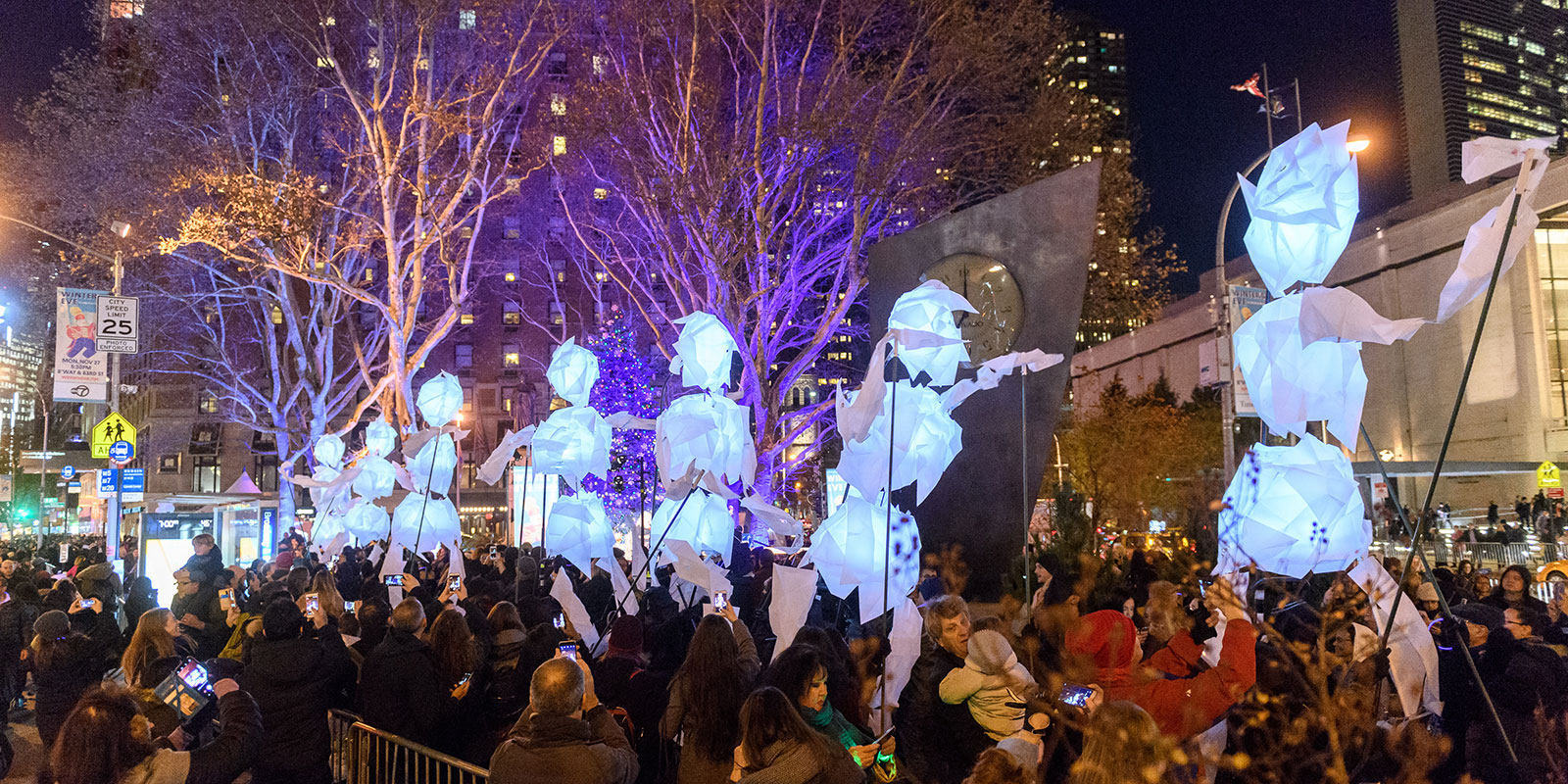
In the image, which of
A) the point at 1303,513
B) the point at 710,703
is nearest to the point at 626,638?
the point at 710,703

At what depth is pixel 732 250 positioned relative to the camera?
1719cm

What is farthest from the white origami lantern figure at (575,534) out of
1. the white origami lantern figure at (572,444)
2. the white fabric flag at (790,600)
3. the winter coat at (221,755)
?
the winter coat at (221,755)

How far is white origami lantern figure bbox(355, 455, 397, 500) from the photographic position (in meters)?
12.3

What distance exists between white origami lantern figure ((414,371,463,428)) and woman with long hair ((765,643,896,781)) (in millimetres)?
7720

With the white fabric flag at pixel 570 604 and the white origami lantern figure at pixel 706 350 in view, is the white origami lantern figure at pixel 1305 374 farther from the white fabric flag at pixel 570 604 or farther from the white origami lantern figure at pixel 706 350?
the white fabric flag at pixel 570 604

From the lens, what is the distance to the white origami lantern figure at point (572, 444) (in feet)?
28.6

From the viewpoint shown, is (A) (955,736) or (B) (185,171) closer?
(A) (955,736)

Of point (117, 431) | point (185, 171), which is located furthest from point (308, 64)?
point (117, 431)

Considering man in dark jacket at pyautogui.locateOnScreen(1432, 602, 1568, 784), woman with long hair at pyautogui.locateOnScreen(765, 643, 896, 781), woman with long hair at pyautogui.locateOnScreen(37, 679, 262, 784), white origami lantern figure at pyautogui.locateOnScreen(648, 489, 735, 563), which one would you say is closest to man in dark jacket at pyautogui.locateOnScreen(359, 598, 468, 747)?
woman with long hair at pyautogui.locateOnScreen(37, 679, 262, 784)

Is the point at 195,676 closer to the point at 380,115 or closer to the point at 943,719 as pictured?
the point at 943,719

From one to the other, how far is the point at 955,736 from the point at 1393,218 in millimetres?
49684

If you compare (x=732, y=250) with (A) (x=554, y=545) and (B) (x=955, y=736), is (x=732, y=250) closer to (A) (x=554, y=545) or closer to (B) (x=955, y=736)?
(A) (x=554, y=545)

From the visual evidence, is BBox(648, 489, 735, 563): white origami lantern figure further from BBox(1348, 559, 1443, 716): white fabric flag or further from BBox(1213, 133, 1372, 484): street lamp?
BBox(1213, 133, 1372, 484): street lamp

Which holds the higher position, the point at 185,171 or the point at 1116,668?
the point at 185,171
